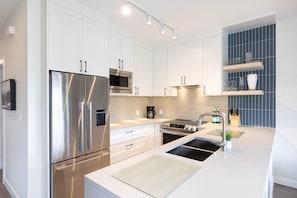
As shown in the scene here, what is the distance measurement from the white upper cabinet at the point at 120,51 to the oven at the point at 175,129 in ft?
4.27

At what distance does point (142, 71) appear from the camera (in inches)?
141

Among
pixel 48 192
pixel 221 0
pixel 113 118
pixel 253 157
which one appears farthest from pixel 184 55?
pixel 48 192

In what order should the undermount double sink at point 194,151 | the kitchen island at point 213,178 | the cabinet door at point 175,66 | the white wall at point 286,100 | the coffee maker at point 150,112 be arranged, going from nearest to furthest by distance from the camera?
the kitchen island at point 213,178
the undermount double sink at point 194,151
the white wall at point 286,100
the cabinet door at point 175,66
the coffee maker at point 150,112

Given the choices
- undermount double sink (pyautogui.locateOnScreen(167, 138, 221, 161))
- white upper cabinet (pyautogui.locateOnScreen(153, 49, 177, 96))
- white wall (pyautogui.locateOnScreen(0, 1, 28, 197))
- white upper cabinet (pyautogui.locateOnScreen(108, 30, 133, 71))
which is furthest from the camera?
white upper cabinet (pyautogui.locateOnScreen(153, 49, 177, 96))

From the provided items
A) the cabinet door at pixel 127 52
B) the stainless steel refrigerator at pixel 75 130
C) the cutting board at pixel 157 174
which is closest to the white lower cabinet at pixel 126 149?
the stainless steel refrigerator at pixel 75 130

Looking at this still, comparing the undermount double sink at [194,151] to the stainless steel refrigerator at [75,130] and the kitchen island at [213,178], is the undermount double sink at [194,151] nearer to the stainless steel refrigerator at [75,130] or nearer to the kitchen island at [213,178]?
the kitchen island at [213,178]

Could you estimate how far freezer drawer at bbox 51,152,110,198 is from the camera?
1871mm

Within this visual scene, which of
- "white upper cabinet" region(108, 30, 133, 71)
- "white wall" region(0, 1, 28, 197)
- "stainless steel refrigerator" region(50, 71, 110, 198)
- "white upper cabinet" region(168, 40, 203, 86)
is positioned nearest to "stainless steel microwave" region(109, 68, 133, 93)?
"white upper cabinet" region(108, 30, 133, 71)

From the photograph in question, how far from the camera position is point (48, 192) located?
187cm

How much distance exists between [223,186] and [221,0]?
2.06 meters

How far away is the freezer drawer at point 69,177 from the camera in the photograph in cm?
187

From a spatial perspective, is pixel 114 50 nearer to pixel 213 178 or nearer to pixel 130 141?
pixel 130 141

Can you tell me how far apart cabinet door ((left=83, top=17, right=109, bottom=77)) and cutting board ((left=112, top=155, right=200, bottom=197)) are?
1.53 metres

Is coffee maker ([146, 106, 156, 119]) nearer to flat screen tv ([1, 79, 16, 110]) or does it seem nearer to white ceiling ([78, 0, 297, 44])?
white ceiling ([78, 0, 297, 44])
